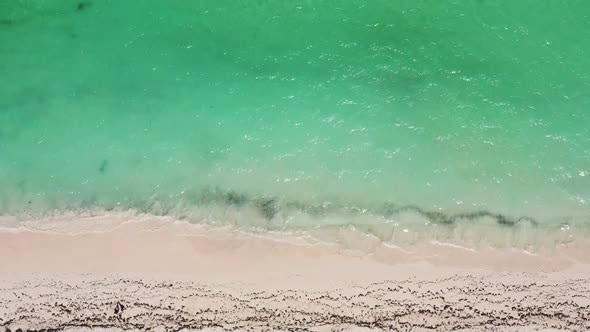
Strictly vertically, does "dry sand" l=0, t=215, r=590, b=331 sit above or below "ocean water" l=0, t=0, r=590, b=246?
below

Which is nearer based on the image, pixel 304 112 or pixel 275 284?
pixel 275 284

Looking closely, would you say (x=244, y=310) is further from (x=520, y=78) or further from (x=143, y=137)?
(x=520, y=78)

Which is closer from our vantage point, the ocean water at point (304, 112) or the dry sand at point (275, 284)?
the dry sand at point (275, 284)

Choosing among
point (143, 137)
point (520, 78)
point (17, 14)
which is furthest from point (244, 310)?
point (17, 14)

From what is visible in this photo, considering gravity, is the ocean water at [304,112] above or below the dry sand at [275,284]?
above
